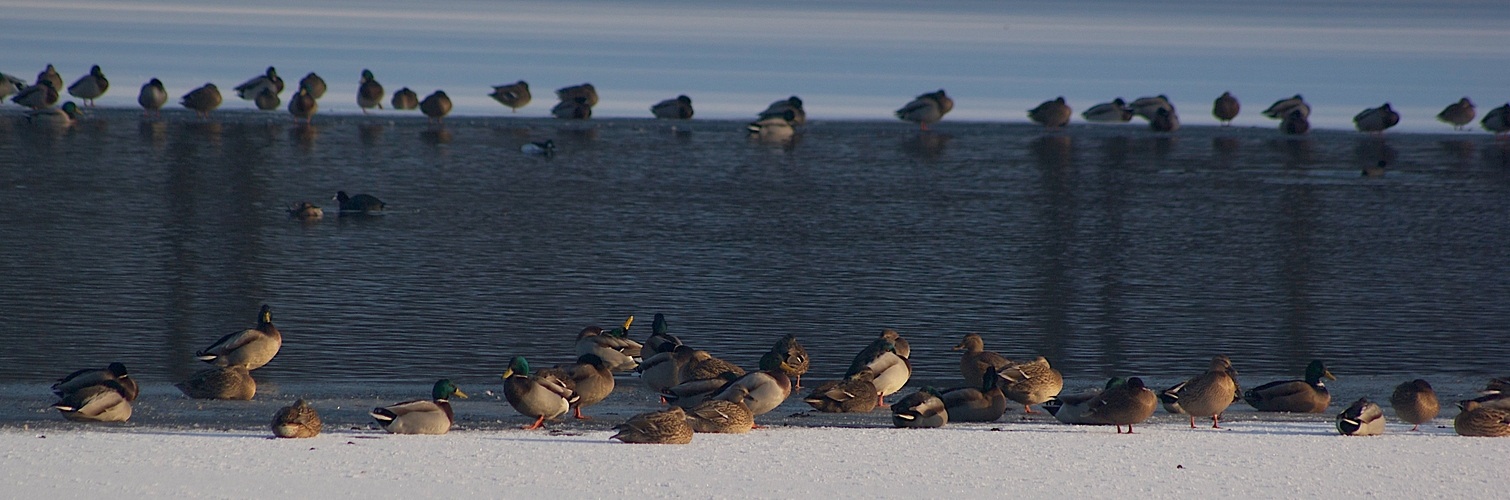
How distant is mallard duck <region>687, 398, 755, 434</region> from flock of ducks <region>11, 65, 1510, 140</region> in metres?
14.9

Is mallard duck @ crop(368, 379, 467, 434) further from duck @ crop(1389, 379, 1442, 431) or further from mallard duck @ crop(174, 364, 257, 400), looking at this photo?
duck @ crop(1389, 379, 1442, 431)

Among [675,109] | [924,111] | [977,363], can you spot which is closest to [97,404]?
[977,363]

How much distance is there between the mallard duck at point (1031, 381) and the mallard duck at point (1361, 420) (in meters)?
1.40

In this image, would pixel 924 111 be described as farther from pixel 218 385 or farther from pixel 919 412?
pixel 218 385

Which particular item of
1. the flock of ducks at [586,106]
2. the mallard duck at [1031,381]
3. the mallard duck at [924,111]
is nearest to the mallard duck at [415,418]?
the mallard duck at [1031,381]

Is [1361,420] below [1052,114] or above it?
below

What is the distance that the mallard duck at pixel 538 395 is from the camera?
8.42m

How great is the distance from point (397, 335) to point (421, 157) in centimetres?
1027

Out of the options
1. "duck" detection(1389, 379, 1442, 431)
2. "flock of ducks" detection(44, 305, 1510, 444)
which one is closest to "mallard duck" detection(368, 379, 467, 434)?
"flock of ducks" detection(44, 305, 1510, 444)

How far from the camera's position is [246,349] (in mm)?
9344

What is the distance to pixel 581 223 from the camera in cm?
1586

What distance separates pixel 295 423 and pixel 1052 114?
18344 mm

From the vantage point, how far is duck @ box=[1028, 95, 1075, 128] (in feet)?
81.5

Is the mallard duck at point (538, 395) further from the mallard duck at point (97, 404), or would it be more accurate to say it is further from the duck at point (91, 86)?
the duck at point (91, 86)
